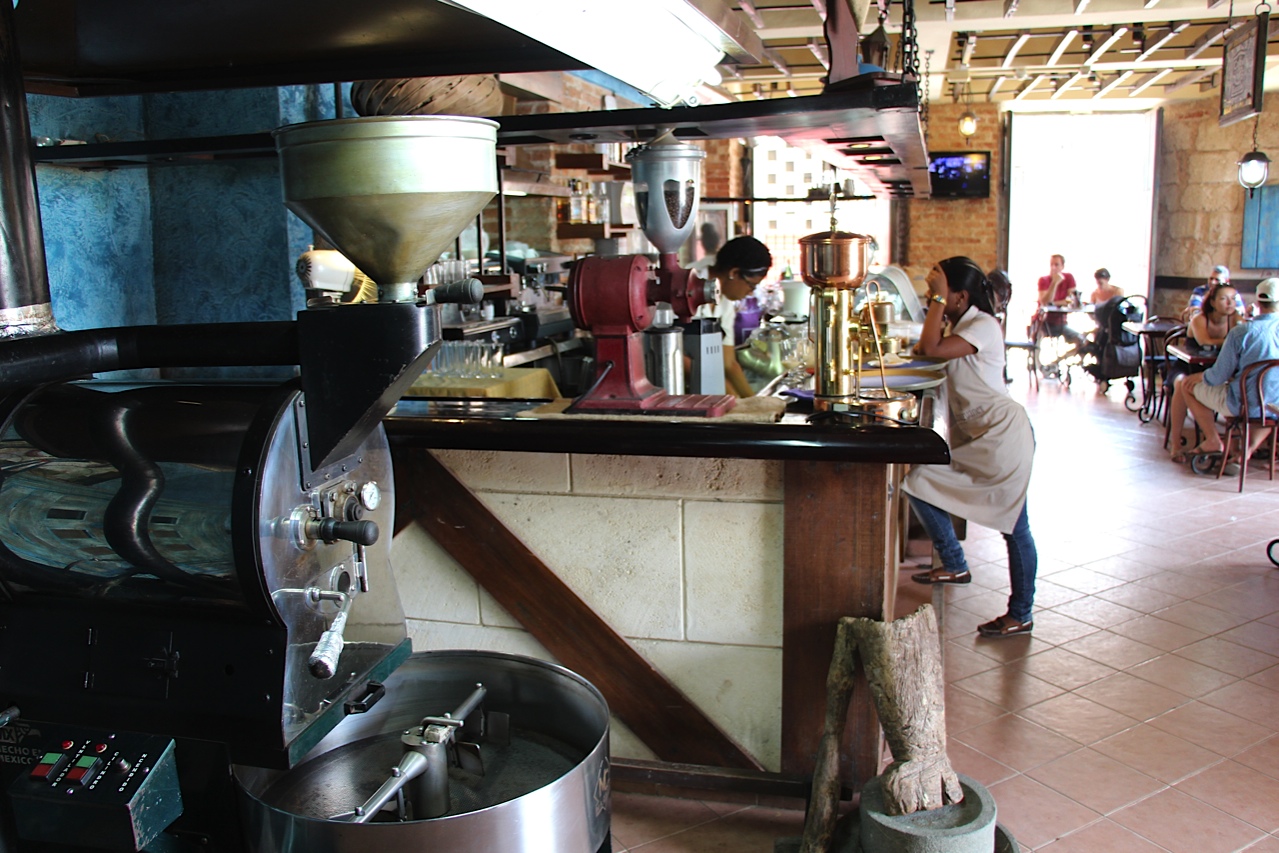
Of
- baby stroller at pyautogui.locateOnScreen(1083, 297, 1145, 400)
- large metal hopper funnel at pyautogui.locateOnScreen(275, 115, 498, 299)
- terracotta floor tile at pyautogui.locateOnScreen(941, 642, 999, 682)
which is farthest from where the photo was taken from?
baby stroller at pyautogui.locateOnScreen(1083, 297, 1145, 400)

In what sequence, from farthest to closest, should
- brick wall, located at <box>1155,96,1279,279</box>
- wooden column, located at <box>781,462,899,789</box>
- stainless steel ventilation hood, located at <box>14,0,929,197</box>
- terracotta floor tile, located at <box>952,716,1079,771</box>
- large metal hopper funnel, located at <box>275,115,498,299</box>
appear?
1. brick wall, located at <box>1155,96,1279,279</box>
2. terracotta floor tile, located at <box>952,716,1079,771</box>
3. wooden column, located at <box>781,462,899,789</box>
4. stainless steel ventilation hood, located at <box>14,0,929,197</box>
5. large metal hopper funnel, located at <box>275,115,498,299</box>

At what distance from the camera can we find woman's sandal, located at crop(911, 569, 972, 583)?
15.6 ft

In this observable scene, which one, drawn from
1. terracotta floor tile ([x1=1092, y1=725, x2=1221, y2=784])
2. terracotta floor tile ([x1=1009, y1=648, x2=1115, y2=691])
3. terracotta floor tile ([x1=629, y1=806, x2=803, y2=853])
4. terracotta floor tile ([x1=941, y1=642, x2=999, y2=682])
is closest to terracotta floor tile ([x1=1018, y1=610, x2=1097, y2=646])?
terracotta floor tile ([x1=1009, y1=648, x2=1115, y2=691])

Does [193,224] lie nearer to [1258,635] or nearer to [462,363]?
→ [462,363]

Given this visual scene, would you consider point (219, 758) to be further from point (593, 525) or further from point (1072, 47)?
Result: point (1072, 47)

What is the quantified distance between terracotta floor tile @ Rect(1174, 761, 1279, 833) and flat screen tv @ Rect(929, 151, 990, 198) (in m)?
11.4

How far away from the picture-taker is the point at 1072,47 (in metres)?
10.5

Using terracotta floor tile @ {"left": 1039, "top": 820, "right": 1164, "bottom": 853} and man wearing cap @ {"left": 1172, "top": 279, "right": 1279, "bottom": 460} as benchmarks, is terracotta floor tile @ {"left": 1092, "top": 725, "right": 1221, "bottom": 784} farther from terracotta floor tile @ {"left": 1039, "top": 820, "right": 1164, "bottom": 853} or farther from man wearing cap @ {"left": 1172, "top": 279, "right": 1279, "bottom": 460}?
man wearing cap @ {"left": 1172, "top": 279, "right": 1279, "bottom": 460}

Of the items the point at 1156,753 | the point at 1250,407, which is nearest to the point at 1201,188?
the point at 1250,407

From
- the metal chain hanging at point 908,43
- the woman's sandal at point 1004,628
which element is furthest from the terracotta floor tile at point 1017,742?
the metal chain hanging at point 908,43

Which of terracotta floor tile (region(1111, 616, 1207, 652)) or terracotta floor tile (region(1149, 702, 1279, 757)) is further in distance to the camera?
terracotta floor tile (region(1111, 616, 1207, 652))

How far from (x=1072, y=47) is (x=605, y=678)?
32.5 feet

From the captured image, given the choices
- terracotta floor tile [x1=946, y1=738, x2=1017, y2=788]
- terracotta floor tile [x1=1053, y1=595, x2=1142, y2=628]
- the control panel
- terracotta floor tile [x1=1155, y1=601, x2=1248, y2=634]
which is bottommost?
terracotta floor tile [x1=1155, y1=601, x2=1248, y2=634]

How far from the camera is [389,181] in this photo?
1.45m
